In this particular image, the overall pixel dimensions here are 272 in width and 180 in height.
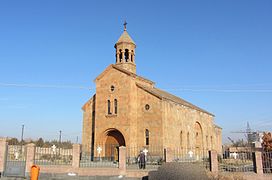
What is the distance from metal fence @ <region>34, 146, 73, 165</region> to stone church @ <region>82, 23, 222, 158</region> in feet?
16.1

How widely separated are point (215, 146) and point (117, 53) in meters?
23.2

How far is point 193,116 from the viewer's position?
37.5 m

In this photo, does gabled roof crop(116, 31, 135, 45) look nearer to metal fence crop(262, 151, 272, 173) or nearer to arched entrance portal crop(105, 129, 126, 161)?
arched entrance portal crop(105, 129, 126, 161)

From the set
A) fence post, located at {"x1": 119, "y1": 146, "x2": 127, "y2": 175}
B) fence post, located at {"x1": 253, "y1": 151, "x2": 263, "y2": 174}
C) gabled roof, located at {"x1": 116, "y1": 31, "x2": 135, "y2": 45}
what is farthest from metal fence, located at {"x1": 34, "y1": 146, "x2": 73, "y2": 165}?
gabled roof, located at {"x1": 116, "y1": 31, "x2": 135, "y2": 45}

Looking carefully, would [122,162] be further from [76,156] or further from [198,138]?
[198,138]

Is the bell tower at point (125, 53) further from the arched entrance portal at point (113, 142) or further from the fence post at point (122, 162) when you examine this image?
the fence post at point (122, 162)

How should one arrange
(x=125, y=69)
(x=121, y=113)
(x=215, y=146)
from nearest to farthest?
1. (x=121, y=113)
2. (x=125, y=69)
3. (x=215, y=146)

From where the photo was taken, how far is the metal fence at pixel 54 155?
23.0m

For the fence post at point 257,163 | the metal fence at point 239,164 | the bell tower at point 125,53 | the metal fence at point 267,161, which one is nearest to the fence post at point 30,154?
Result: the metal fence at point 239,164

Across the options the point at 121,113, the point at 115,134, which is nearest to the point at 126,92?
the point at 121,113

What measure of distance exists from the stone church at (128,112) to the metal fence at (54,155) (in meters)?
4.90

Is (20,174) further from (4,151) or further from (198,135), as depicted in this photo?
(198,135)

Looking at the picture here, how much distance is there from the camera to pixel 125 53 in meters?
32.7

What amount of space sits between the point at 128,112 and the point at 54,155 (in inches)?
330
